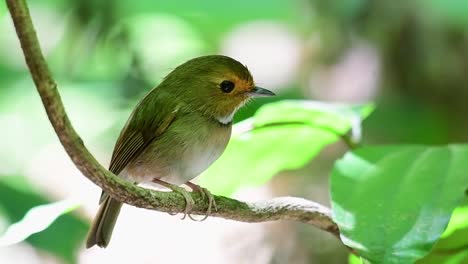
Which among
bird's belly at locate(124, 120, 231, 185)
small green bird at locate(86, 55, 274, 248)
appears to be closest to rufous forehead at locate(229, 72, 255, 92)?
small green bird at locate(86, 55, 274, 248)

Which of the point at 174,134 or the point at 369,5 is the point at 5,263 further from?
the point at 369,5

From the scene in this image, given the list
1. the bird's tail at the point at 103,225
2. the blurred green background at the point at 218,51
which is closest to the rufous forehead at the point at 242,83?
the bird's tail at the point at 103,225

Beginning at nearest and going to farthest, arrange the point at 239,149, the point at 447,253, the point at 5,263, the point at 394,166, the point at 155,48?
the point at 394,166, the point at 447,253, the point at 239,149, the point at 5,263, the point at 155,48

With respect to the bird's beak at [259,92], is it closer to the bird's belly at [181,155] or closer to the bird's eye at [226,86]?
the bird's eye at [226,86]

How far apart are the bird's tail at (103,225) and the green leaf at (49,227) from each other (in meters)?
0.62

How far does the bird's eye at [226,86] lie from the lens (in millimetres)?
1941

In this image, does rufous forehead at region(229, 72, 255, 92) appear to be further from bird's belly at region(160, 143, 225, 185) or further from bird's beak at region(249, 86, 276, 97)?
bird's belly at region(160, 143, 225, 185)

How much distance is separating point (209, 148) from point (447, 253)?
64cm

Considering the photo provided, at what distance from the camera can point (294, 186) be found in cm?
367

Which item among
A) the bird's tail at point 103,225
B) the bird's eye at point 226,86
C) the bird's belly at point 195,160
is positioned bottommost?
the bird's tail at point 103,225

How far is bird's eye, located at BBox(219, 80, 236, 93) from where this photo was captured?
76.4 inches

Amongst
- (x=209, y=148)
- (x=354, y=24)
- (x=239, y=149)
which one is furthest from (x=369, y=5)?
(x=209, y=148)

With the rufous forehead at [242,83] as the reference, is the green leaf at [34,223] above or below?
below

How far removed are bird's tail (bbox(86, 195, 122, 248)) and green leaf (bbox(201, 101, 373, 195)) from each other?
26 centimetres
